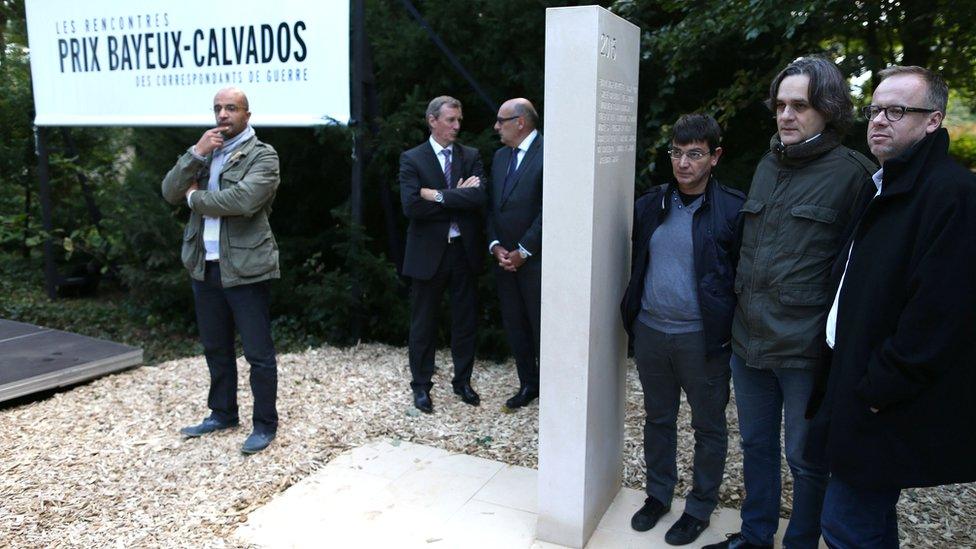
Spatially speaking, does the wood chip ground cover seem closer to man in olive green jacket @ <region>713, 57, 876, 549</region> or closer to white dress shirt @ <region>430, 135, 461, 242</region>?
man in olive green jacket @ <region>713, 57, 876, 549</region>

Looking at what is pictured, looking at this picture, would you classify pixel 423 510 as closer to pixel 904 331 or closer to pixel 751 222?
pixel 751 222

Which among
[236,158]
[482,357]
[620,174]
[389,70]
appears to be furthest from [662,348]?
[389,70]

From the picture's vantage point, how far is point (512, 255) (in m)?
4.62

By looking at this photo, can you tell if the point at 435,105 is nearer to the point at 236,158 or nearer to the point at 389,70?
the point at 236,158

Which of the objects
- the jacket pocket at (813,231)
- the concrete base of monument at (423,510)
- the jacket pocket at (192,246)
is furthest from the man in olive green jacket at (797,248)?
the jacket pocket at (192,246)

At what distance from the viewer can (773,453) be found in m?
3.06

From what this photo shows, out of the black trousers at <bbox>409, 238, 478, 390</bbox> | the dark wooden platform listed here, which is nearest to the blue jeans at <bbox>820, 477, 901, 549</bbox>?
the black trousers at <bbox>409, 238, 478, 390</bbox>

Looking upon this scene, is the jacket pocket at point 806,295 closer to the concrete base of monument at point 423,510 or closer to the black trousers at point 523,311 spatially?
the concrete base of monument at point 423,510

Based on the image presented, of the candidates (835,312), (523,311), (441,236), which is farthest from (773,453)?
(441,236)

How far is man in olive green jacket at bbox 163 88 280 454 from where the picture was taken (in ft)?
13.5

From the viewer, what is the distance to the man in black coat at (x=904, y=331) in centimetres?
207

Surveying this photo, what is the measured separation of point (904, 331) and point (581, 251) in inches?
48.4

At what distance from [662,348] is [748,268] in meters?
0.54

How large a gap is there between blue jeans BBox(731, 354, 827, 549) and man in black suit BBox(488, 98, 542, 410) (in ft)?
5.83
